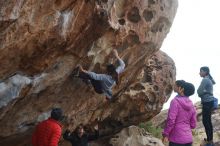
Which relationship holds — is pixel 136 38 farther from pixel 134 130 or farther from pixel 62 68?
pixel 134 130

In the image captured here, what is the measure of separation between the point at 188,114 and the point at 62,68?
295 centimetres

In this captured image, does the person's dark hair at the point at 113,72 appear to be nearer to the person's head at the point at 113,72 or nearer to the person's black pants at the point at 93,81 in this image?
the person's head at the point at 113,72

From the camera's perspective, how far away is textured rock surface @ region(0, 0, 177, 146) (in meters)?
8.59

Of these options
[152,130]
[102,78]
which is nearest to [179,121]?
[102,78]

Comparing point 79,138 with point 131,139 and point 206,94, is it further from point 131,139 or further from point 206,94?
point 131,139

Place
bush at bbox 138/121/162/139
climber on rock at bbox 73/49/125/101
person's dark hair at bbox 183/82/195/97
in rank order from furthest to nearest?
1. bush at bbox 138/121/162/139
2. climber on rock at bbox 73/49/125/101
3. person's dark hair at bbox 183/82/195/97

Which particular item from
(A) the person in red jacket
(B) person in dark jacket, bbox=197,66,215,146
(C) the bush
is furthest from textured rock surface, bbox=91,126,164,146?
(A) the person in red jacket

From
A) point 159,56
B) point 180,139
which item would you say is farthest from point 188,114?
point 159,56

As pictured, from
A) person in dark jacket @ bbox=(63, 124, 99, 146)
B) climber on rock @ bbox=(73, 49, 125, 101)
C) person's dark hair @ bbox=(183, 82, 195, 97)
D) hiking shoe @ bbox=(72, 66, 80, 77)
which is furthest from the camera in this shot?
person in dark jacket @ bbox=(63, 124, 99, 146)

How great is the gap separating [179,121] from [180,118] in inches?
2.6

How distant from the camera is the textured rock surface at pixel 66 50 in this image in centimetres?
859

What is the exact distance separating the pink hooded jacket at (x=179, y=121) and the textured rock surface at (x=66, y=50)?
7.61 ft

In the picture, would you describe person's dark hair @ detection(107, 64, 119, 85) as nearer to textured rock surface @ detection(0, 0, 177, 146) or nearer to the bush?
textured rock surface @ detection(0, 0, 177, 146)

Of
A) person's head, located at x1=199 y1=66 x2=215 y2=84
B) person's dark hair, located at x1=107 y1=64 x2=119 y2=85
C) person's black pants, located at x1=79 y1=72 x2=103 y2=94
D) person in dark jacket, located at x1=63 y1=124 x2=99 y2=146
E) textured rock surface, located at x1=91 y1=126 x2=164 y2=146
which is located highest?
person's dark hair, located at x1=107 y1=64 x2=119 y2=85
